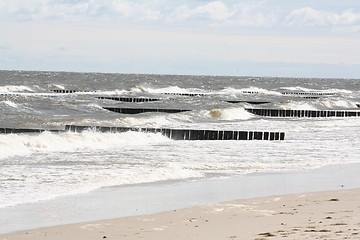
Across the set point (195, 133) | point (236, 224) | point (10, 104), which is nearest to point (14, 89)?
point (10, 104)

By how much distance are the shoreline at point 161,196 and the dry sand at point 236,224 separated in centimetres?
40

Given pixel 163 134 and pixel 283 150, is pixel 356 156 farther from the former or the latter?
pixel 163 134

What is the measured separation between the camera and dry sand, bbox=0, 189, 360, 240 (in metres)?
8.45

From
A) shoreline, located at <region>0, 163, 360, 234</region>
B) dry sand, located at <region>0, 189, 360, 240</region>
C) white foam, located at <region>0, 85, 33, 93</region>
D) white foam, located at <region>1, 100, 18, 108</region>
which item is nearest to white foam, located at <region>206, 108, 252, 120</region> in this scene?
white foam, located at <region>1, 100, 18, 108</region>

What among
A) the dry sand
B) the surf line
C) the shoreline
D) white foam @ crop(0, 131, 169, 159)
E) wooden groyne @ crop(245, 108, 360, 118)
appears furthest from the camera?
wooden groyne @ crop(245, 108, 360, 118)

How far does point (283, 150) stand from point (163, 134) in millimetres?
5204

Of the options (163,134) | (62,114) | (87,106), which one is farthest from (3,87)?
(163,134)

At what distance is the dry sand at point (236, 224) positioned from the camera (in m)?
8.45

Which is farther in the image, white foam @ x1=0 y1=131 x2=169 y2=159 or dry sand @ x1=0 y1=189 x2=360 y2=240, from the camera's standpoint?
white foam @ x1=0 y1=131 x2=169 y2=159

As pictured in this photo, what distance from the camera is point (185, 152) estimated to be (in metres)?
19.9

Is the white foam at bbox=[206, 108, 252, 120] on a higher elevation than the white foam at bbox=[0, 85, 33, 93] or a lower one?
higher

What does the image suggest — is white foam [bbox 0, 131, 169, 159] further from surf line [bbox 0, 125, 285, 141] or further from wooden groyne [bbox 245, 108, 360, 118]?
wooden groyne [bbox 245, 108, 360, 118]

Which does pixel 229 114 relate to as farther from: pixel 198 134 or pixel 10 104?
pixel 198 134

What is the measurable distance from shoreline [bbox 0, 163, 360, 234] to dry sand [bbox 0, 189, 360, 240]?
401 mm
